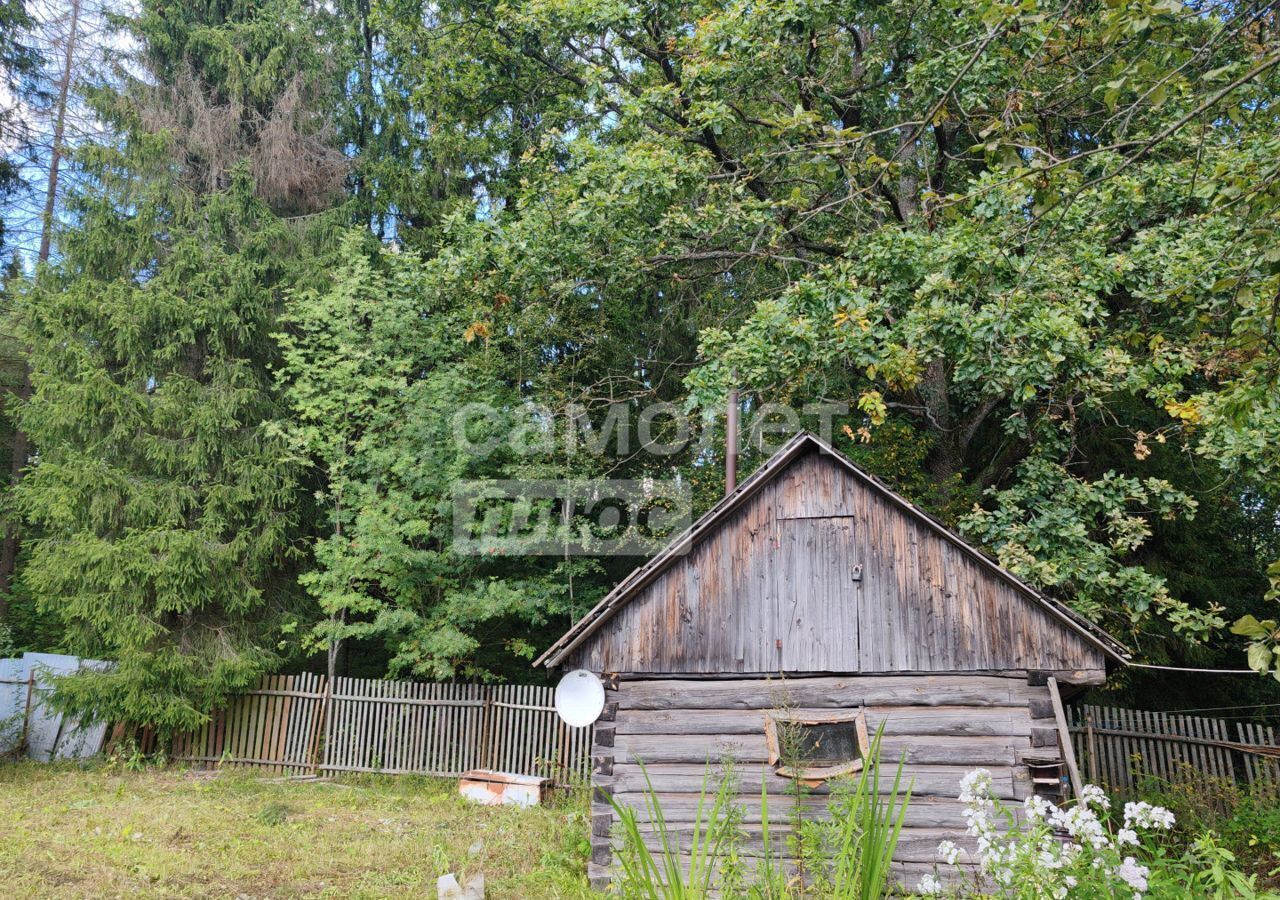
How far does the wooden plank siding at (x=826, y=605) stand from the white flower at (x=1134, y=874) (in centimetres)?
445

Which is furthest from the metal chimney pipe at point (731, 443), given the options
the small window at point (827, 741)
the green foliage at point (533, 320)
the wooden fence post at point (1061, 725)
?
the wooden fence post at point (1061, 725)

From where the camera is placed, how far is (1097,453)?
1611 centimetres

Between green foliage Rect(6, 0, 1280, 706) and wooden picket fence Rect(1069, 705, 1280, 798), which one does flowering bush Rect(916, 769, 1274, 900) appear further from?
wooden picket fence Rect(1069, 705, 1280, 798)

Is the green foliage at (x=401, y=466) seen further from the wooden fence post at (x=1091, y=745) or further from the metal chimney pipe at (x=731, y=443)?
the wooden fence post at (x=1091, y=745)

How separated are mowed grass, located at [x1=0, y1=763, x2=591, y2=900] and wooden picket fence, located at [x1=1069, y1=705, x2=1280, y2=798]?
7.79 m

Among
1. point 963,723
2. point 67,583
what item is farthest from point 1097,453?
point 67,583

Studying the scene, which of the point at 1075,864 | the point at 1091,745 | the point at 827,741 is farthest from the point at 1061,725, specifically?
the point at 1091,745

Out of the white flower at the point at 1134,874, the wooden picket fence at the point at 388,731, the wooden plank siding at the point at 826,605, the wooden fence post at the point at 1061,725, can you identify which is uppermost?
the wooden plank siding at the point at 826,605

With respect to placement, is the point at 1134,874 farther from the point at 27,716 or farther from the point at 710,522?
the point at 27,716

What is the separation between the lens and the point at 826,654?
362 inches

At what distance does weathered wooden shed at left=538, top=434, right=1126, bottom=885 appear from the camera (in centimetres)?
870

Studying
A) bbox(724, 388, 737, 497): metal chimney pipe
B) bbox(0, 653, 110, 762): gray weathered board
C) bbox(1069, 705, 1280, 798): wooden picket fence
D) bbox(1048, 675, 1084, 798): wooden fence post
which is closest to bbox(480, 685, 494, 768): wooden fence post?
bbox(724, 388, 737, 497): metal chimney pipe

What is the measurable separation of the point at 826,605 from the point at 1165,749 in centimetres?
726

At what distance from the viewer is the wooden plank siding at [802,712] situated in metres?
8.70
